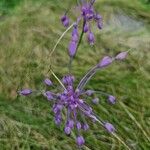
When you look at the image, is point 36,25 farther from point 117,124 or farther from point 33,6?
point 117,124

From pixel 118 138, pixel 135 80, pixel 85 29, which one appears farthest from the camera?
pixel 135 80

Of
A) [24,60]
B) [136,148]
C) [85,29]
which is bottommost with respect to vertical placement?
[136,148]

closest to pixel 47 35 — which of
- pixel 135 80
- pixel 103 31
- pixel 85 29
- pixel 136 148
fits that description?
pixel 103 31

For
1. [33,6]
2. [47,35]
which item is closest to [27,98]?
[47,35]

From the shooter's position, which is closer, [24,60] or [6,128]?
[6,128]

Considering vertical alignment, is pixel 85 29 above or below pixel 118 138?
above

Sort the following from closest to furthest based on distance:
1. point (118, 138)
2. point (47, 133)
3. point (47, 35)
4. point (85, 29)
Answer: point (85, 29) → point (118, 138) → point (47, 133) → point (47, 35)

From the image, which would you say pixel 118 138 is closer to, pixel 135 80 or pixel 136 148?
pixel 136 148
